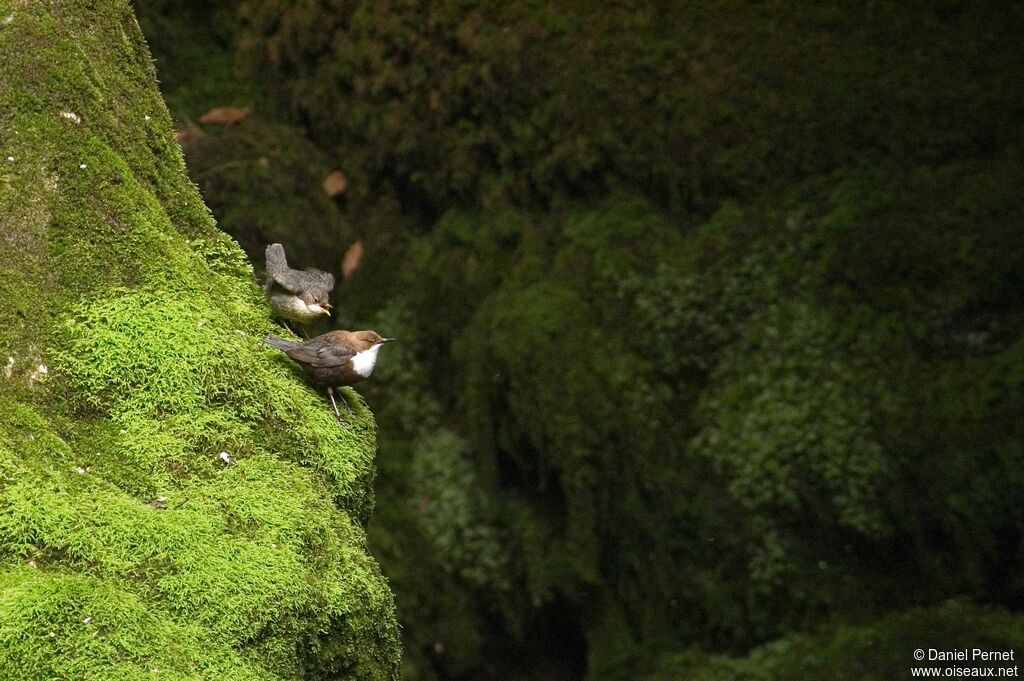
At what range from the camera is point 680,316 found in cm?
721

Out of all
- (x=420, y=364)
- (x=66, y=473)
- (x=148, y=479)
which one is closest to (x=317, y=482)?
(x=148, y=479)

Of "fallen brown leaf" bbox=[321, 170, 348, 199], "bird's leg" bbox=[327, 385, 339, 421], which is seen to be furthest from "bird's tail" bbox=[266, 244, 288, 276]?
"fallen brown leaf" bbox=[321, 170, 348, 199]

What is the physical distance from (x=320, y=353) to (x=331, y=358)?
46 millimetres

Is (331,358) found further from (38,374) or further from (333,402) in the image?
(38,374)

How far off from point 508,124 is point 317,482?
15.9 feet

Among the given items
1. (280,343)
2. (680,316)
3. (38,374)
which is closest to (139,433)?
(38,374)

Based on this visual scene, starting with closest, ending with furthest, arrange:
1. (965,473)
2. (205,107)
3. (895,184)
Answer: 1. (965,473)
2. (895,184)
3. (205,107)

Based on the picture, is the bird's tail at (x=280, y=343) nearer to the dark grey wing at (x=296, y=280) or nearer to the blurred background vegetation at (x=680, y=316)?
the dark grey wing at (x=296, y=280)

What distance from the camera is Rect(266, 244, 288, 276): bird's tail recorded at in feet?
13.8

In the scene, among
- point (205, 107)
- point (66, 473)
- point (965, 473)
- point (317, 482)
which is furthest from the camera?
point (205, 107)

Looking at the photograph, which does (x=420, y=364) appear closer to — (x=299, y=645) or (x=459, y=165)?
(x=459, y=165)

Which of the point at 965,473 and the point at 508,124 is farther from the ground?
the point at 508,124

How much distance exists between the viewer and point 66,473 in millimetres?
3049

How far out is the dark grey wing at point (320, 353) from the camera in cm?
382
